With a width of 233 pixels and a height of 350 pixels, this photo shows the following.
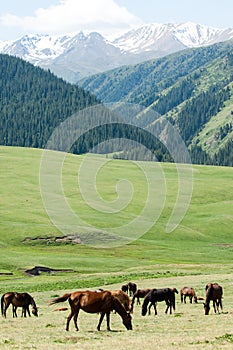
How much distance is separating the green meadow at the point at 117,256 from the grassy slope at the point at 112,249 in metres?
0.17

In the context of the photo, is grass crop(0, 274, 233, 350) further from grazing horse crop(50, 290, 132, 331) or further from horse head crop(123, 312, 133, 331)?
grazing horse crop(50, 290, 132, 331)

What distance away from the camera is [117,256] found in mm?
98438

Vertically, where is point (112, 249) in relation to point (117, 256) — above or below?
above

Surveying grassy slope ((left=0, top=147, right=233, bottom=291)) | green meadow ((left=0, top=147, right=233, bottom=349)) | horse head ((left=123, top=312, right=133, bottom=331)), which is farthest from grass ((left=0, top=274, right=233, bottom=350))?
grassy slope ((left=0, top=147, right=233, bottom=291))

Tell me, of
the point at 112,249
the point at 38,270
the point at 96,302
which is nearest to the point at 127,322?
the point at 96,302

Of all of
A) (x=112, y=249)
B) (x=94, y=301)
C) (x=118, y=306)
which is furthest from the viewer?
(x=112, y=249)

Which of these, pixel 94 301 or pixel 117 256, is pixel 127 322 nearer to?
pixel 94 301

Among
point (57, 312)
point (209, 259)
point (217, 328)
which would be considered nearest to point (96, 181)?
point (209, 259)

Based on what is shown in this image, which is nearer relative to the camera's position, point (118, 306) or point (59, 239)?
point (118, 306)

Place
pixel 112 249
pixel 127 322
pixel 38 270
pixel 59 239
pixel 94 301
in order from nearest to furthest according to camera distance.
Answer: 1. pixel 94 301
2. pixel 127 322
3. pixel 38 270
4. pixel 112 249
5. pixel 59 239

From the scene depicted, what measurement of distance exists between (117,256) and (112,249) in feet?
23.6

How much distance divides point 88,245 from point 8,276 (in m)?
32.0

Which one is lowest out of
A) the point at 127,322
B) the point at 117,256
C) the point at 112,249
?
the point at 117,256

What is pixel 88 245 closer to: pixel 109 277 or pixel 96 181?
pixel 109 277
